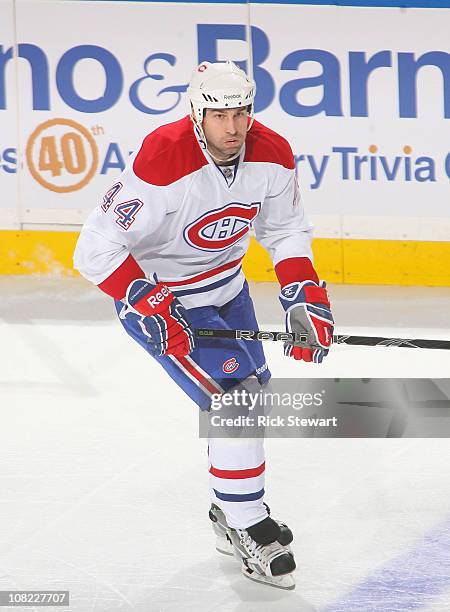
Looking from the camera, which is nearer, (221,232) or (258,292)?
(221,232)

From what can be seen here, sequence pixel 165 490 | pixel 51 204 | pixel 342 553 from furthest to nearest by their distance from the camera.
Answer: pixel 51 204 → pixel 165 490 → pixel 342 553

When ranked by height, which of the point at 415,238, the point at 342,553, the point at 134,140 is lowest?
the point at 342,553

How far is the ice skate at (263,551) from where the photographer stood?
2910mm

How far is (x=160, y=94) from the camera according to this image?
17.7 ft

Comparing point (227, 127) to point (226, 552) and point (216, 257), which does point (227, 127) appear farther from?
point (226, 552)

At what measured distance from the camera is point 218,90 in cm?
277

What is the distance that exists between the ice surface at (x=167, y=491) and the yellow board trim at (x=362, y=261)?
46 cm

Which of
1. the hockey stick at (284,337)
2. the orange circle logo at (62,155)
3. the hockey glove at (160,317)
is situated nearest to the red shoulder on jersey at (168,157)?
the hockey glove at (160,317)

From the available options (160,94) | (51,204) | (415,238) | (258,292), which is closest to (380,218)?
(415,238)

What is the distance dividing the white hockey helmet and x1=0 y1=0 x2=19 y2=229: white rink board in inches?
111

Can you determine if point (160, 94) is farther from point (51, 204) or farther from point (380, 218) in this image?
point (380, 218)

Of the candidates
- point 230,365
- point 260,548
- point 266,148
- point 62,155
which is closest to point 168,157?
point 266,148

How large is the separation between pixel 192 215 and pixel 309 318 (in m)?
0.37

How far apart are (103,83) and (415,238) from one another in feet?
4.88
